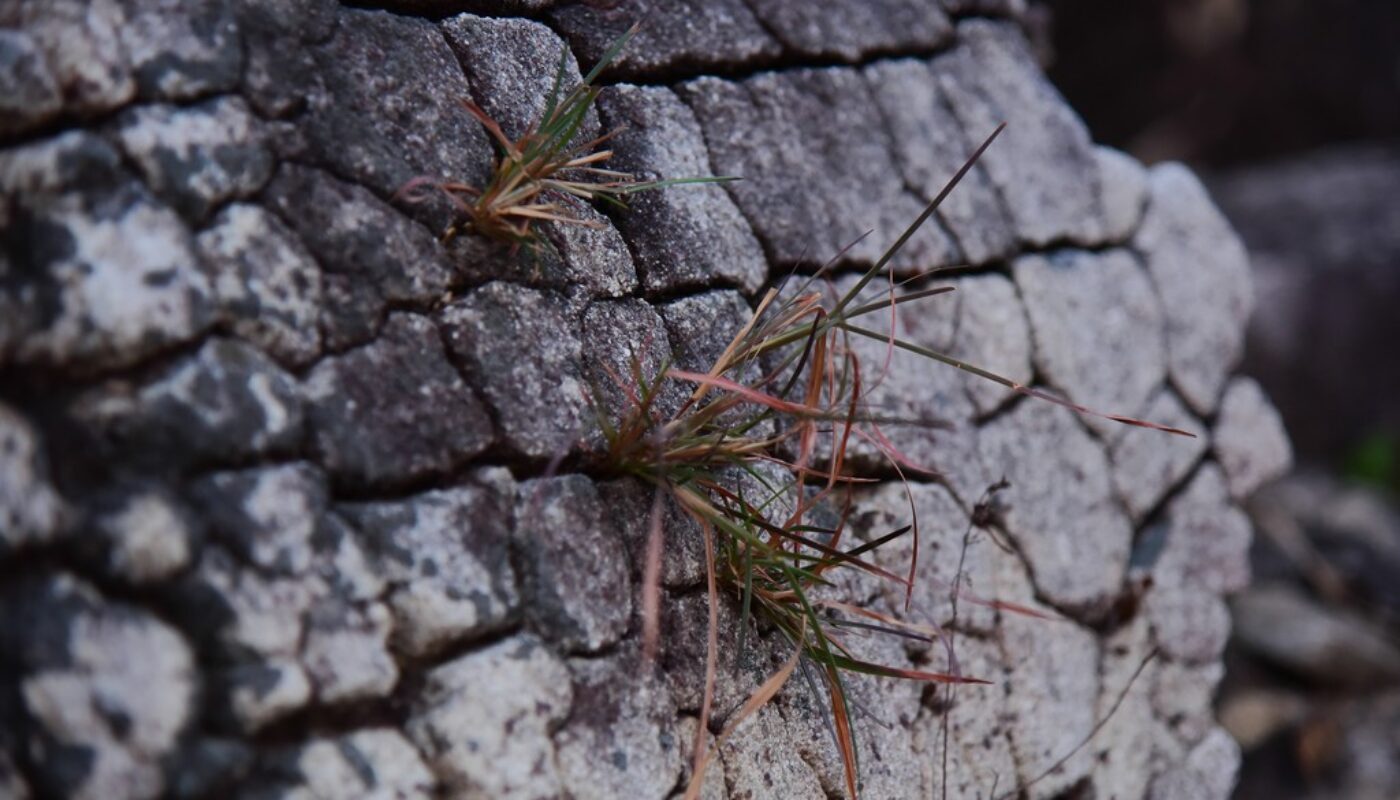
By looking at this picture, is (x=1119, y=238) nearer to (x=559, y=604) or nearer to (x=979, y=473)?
(x=979, y=473)

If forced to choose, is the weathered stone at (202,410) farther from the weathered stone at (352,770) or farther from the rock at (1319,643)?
the rock at (1319,643)

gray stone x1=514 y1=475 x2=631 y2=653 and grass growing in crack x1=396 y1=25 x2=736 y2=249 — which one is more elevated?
grass growing in crack x1=396 y1=25 x2=736 y2=249

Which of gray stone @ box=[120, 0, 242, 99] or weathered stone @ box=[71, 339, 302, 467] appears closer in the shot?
weathered stone @ box=[71, 339, 302, 467]

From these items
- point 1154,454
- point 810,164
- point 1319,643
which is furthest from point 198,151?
point 1319,643

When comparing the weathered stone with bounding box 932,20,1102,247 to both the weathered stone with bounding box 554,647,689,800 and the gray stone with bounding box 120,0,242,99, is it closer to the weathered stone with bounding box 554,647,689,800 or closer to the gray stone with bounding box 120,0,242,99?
the weathered stone with bounding box 554,647,689,800

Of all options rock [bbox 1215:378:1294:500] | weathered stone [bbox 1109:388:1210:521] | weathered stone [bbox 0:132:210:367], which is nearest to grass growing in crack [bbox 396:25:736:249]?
weathered stone [bbox 0:132:210:367]

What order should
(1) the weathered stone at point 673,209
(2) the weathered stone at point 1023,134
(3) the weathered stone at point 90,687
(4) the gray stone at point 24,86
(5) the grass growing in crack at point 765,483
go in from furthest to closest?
(2) the weathered stone at point 1023,134, (1) the weathered stone at point 673,209, (5) the grass growing in crack at point 765,483, (4) the gray stone at point 24,86, (3) the weathered stone at point 90,687

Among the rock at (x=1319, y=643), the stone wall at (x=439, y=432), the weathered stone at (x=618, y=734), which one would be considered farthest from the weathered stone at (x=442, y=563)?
the rock at (x=1319, y=643)
